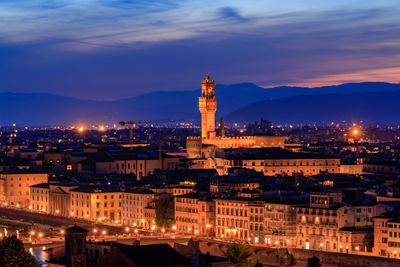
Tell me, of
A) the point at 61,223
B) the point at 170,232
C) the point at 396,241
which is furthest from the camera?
the point at 61,223

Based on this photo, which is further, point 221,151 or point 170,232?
point 221,151

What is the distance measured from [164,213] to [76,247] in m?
27.9

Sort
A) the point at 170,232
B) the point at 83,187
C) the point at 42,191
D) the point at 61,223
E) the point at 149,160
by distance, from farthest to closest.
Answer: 1. the point at 149,160
2. the point at 42,191
3. the point at 83,187
4. the point at 61,223
5. the point at 170,232

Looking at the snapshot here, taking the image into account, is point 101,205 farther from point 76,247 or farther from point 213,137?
point 213,137

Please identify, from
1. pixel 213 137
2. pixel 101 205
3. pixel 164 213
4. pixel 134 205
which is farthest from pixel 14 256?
pixel 213 137

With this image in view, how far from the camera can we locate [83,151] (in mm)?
106438

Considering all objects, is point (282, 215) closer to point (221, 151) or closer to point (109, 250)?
point (109, 250)

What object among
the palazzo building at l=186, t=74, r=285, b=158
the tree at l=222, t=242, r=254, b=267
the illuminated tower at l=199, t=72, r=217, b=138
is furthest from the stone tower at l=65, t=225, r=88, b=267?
the illuminated tower at l=199, t=72, r=217, b=138

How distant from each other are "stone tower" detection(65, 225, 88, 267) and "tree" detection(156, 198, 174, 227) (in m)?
27.0

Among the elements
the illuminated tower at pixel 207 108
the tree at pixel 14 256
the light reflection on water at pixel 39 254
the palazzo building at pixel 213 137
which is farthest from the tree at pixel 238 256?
the illuminated tower at pixel 207 108

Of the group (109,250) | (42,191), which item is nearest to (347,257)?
(109,250)

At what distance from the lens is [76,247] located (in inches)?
1540

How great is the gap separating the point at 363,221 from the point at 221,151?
137ft

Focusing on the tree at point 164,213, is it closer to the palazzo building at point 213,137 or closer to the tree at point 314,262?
the tree at point 314,262
